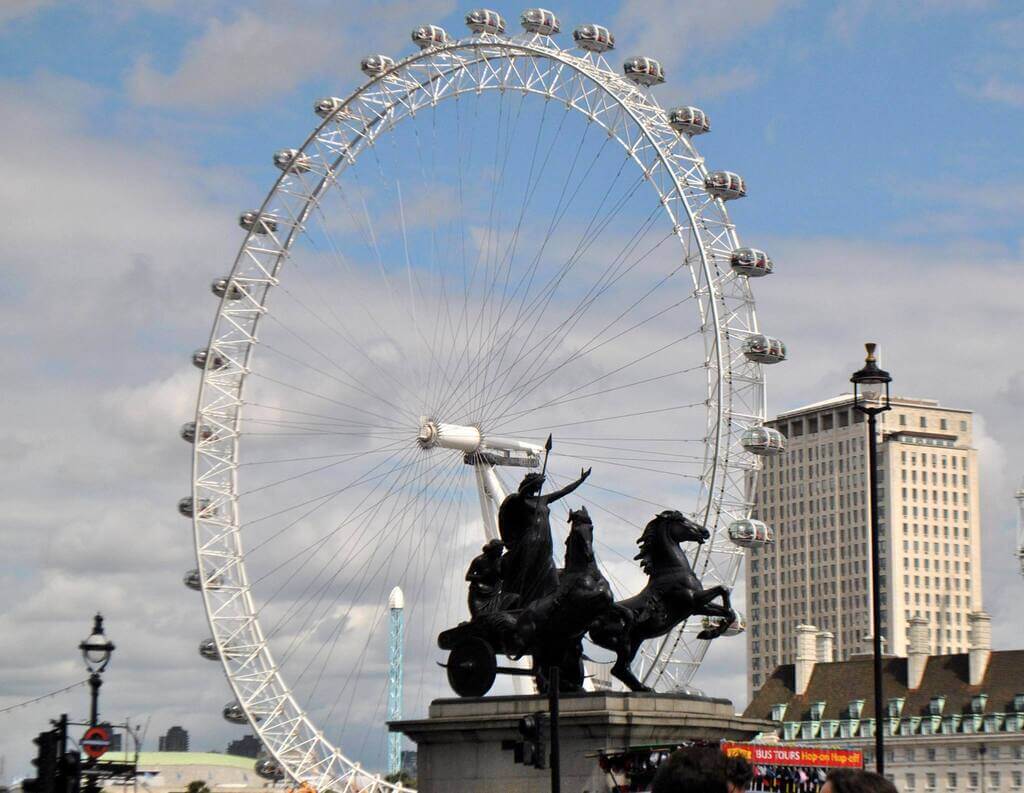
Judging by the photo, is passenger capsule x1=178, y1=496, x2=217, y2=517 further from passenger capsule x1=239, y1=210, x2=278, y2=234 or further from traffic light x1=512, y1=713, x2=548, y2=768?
traffic light x1=512, y1=713, x2=548, y2=768

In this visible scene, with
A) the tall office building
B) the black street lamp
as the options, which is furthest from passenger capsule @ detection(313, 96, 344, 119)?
the tall office building

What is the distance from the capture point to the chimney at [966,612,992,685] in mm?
100438

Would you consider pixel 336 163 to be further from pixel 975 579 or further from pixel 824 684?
pixel 975 579

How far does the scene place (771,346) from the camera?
55094 millimetres

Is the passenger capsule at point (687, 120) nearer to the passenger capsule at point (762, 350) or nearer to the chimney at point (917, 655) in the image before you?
the passenger capsule at point (762, 350)

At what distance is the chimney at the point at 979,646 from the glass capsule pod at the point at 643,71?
166ft

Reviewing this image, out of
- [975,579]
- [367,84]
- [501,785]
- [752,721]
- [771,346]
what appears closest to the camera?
[501,785]

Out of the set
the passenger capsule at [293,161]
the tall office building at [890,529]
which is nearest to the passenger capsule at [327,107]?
the passenger capsule at [293,161]

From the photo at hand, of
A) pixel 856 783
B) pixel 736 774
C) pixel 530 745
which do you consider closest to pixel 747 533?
pixel 530 745

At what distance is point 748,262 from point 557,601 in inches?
769

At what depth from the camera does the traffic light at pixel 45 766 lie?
867 inches

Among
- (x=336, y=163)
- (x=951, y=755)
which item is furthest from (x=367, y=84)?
(x=951, y=755)

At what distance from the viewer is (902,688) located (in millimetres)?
104312

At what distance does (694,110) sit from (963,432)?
146342 mm
